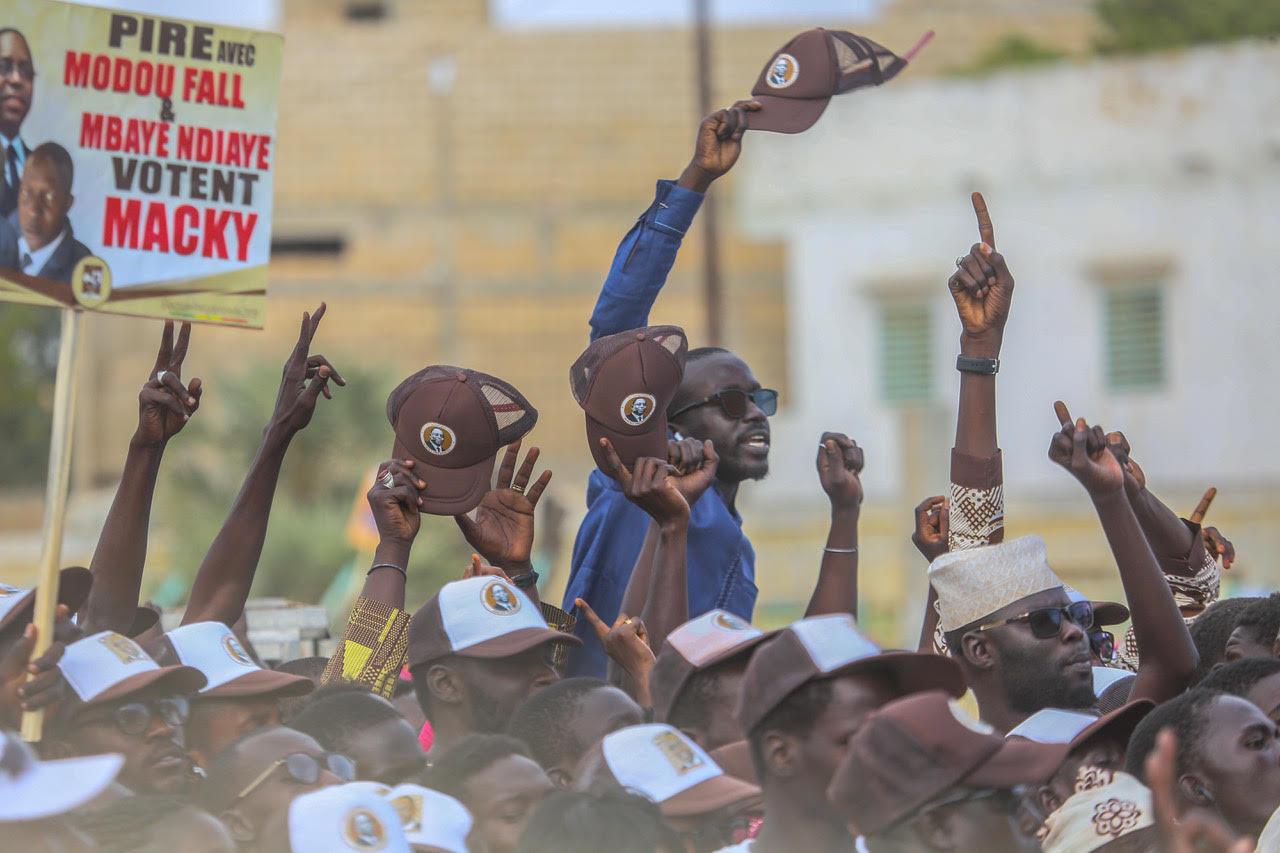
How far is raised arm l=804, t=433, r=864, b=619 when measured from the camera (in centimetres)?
443

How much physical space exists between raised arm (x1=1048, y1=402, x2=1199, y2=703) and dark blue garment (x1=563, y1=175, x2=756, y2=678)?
1149mm

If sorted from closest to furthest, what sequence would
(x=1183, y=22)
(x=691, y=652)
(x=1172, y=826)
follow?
(x=1172, y=826), (x=691, y=652), (x=1183, y=22)

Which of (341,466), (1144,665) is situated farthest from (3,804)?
(341,466)

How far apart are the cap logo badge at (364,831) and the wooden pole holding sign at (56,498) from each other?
869 mm

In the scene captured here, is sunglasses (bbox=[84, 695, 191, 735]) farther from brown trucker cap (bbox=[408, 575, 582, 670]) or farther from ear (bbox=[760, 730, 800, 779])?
ear (bbox=[760, 730, 800, 779])

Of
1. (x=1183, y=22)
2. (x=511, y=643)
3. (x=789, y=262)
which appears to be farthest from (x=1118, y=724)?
(x=1183, y=22)

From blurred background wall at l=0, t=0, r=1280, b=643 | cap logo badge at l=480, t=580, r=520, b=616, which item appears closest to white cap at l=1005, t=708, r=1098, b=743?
cap logo badge at l=480, t=580, r=520, b=616

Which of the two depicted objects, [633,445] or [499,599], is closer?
[499,599]

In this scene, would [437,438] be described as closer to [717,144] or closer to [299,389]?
[299,389]

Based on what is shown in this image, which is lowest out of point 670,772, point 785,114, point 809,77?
point 670,772

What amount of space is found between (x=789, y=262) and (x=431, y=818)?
18067 mm

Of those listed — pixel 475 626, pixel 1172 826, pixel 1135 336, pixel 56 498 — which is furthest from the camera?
pixel 1135 336

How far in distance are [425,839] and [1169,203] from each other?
1650 cm

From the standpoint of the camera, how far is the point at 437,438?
420 centimetres
